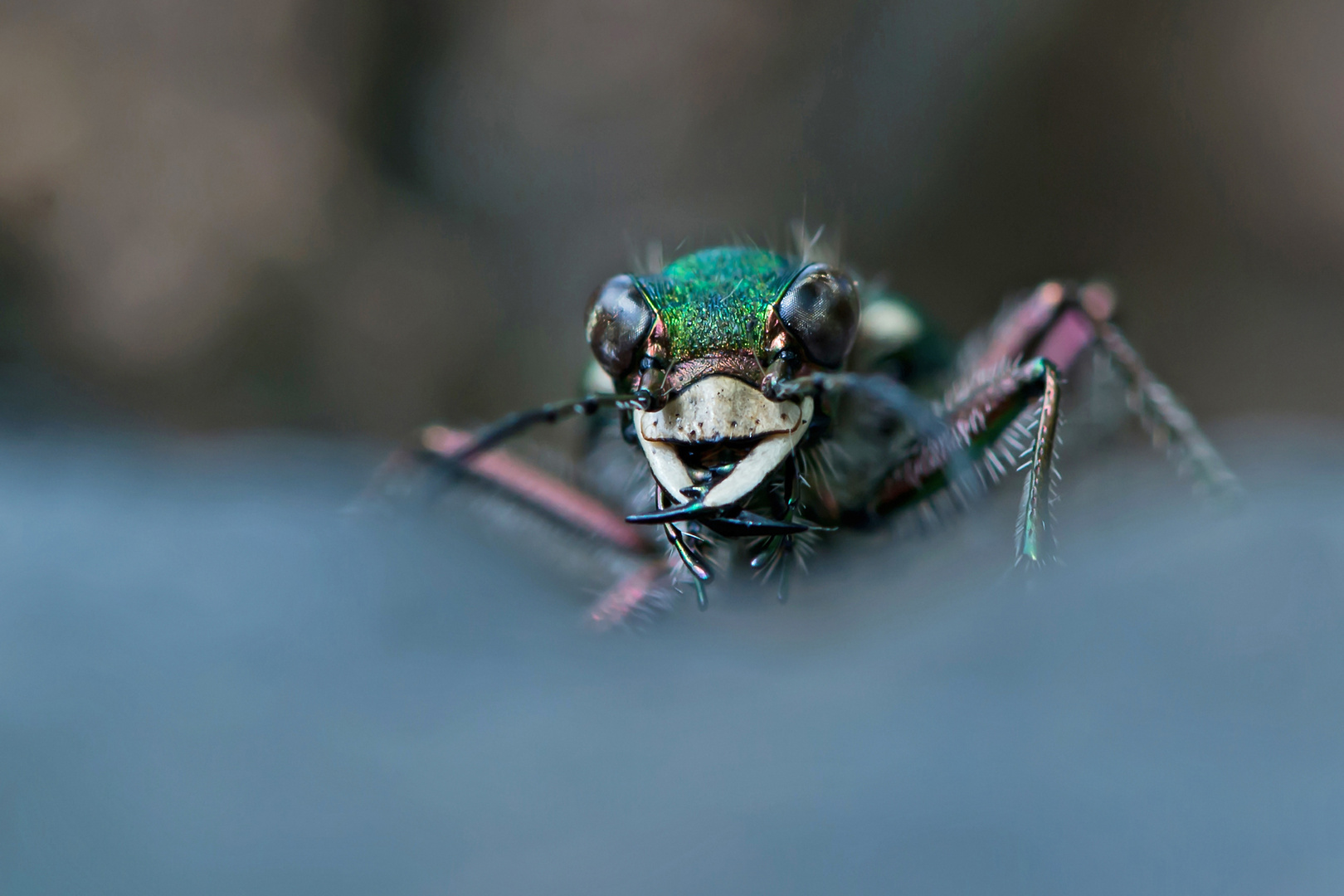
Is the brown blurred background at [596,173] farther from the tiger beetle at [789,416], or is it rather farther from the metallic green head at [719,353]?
the metallic green head at [719,353]

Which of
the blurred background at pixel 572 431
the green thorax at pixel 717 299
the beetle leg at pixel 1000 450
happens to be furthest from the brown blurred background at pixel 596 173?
the beetle leg at pixel 1000 450

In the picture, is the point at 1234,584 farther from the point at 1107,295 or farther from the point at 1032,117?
the point at 1032,117

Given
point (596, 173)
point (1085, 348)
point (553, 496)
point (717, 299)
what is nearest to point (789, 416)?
point (717, 299)

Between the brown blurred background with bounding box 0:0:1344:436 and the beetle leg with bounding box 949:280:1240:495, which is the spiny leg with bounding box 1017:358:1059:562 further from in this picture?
the brown blurred background with bounding box 0:0:1344:436

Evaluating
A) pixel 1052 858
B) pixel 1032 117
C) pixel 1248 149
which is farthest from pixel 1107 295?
pixel 1248 149

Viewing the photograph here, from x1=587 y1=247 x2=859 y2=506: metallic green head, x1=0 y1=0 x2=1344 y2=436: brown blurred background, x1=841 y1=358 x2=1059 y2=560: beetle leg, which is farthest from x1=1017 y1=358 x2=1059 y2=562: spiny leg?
x1=0 y1=0 x2=1344 y2=436: brown blurred background

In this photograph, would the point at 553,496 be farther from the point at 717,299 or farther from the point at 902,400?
the point at 902,400
